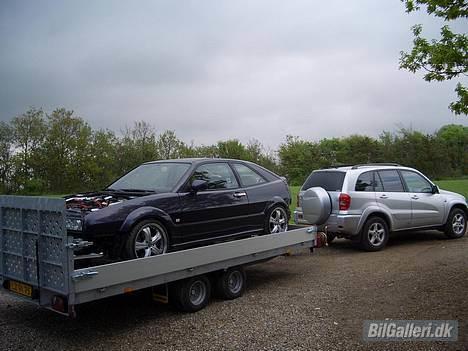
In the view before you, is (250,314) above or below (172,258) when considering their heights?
below

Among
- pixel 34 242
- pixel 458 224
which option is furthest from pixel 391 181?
pixel 34 242

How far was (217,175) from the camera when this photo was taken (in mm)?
7223

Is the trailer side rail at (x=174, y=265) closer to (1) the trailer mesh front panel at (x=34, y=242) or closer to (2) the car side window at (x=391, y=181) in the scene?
(1) the trailer mesh front panel at (x=34, y=242)

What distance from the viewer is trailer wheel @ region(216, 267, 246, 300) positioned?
661 cm

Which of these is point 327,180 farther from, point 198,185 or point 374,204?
point 198,185

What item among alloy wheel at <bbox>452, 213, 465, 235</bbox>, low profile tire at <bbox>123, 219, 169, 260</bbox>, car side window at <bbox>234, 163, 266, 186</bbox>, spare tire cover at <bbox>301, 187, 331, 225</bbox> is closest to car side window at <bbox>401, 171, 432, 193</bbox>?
alloy wheel at <bbox>452, 213, 465, 235</bbox>

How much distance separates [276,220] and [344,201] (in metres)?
2.20

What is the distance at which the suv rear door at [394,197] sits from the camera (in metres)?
10.1

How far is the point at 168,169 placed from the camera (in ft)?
22.9

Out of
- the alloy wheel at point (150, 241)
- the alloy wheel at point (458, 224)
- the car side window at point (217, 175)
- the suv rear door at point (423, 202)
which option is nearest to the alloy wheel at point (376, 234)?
the suv rear door at point (423, 202)

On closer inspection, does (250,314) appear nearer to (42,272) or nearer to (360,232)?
(42,272)

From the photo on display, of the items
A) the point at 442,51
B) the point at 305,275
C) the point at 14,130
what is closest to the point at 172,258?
the point at 305,275

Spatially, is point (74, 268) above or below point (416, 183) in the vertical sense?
below

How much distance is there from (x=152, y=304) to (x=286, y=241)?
2179 millimetres
